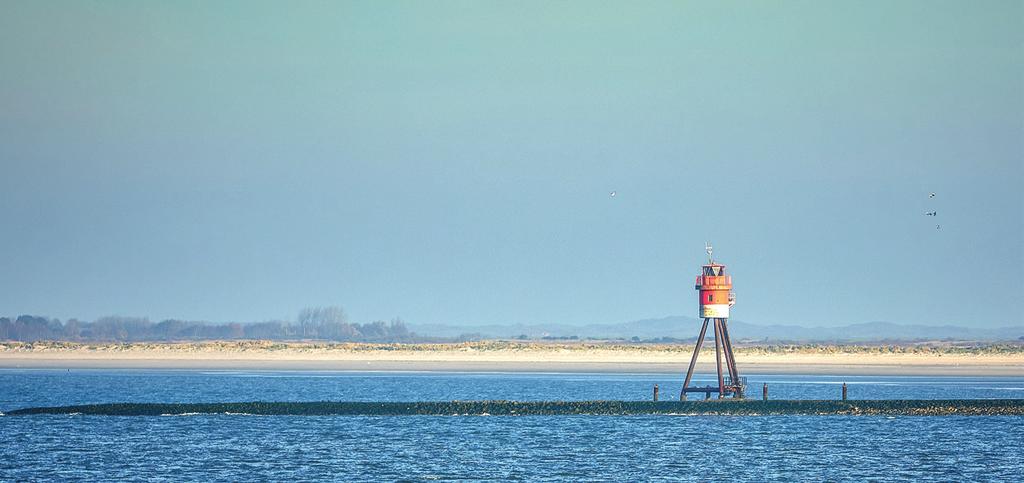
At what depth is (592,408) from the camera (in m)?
61.5

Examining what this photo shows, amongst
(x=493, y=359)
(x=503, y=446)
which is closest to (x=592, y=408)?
(x=503, y=446)

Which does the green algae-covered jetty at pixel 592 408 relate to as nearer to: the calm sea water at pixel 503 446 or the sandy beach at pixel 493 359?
the calm sea water at pixel 503 446

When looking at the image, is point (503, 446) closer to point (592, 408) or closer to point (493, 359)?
point (592, 408)

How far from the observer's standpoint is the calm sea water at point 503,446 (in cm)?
4272

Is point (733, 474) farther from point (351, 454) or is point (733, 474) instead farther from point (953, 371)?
point (953, 371)

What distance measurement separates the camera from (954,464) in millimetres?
44781

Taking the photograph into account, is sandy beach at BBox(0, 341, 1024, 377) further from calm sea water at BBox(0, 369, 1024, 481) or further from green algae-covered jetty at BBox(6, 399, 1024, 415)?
green algae-covered jetty at BBox(6, 399, 1024, 415)

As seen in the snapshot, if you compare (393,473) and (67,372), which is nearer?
(393,473)

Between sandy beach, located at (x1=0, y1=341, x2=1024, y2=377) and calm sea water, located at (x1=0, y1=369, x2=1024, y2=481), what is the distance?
36.2 m

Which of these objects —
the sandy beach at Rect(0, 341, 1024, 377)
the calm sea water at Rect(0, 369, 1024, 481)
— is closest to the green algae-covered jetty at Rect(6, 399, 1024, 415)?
the calm sea water at Rect(0, 369, 1024, 481)

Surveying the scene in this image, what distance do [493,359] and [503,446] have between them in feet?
274

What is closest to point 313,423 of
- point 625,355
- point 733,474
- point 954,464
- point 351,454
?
point 351,454

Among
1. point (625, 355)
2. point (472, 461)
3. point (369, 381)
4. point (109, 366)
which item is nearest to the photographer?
point (472, 461)

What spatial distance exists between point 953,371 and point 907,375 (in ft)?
20.8
